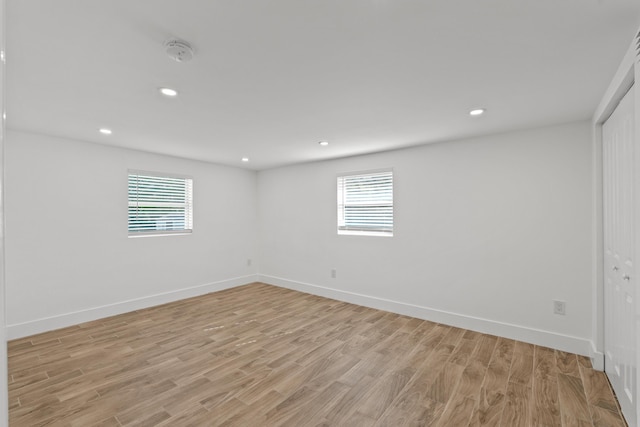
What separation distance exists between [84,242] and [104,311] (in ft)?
3.10

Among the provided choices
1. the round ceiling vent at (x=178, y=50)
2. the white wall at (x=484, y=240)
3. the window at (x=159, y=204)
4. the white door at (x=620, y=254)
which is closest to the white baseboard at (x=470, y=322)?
the white wall at (x=484, y=240)

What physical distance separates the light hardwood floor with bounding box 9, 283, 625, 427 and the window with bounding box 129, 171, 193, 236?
1.36 meters

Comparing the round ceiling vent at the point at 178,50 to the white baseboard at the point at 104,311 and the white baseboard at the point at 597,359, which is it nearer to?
the white baseboard at the point at 104,311

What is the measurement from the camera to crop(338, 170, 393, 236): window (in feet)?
13.7

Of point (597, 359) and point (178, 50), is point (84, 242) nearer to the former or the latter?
point (178, 50)

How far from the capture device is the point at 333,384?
232 centimetres

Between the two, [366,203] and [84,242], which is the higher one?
[366,203]

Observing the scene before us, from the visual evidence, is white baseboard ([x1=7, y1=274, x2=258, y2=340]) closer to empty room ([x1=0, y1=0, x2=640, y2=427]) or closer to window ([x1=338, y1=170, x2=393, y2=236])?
empty room ([x1=0, y1=0, x2=640, y2=427])

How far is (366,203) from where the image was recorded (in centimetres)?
442

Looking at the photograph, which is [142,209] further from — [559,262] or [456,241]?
[559,262]

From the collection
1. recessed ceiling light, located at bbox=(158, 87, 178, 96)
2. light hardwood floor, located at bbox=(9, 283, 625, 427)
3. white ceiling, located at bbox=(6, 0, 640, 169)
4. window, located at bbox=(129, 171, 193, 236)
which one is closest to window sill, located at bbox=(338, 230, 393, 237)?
light hardwood floor, located at bbox=(9, 283, 625, 427)

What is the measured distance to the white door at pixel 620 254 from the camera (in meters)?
1.84

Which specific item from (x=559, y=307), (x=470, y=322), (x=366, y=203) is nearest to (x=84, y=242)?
(x=366, y=203)

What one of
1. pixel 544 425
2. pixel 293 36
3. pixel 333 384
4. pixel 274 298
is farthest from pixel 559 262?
pixel 274 298
